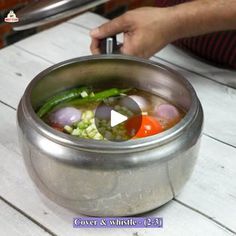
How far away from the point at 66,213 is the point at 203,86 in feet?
1.84

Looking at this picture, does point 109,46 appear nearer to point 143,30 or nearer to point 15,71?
point 143,30

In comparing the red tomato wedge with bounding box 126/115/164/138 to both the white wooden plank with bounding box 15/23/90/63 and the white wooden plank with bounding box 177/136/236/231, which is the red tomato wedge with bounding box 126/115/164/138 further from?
the white wooden plank with bounding box 15/23/90/63

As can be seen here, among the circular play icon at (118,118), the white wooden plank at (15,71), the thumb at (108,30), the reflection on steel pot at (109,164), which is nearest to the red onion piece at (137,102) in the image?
the circular play icon at (118,118)

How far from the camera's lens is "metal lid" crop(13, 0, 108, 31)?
2.20 feet

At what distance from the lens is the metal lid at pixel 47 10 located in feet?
2.20

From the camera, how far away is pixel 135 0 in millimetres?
2662

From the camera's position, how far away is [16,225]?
77 cm

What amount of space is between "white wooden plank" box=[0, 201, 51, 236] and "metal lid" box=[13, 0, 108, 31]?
33 centimetres

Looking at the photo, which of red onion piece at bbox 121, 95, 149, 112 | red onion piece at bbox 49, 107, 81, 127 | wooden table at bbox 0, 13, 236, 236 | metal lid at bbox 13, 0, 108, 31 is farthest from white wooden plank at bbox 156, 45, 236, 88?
metal lid at bbox 13, 0, 108, 31

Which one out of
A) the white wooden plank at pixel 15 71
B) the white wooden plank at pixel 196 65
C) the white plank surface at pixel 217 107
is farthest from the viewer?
the white wooden plank at pixel 196 65

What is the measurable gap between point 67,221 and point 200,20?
652 millimetres

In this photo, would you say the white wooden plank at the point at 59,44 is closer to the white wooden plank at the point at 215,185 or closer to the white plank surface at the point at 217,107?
the white plank surface at the point at 217,107

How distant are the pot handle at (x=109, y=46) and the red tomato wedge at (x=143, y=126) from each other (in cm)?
20

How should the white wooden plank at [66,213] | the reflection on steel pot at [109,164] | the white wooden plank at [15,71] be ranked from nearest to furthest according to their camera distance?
the reflection on steel pot at [109,164], the white wooden plank at [66,213], the white wooden plank at [15,71]
